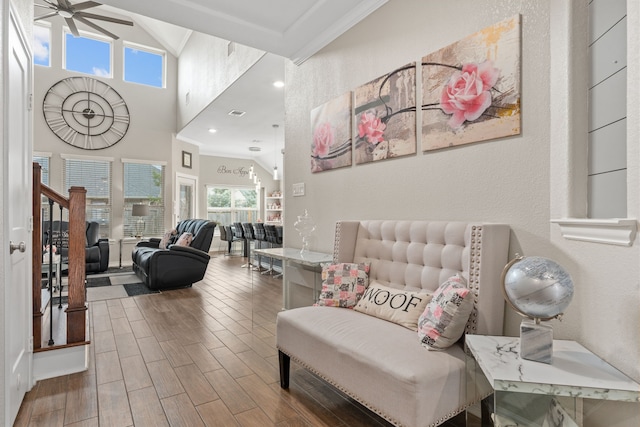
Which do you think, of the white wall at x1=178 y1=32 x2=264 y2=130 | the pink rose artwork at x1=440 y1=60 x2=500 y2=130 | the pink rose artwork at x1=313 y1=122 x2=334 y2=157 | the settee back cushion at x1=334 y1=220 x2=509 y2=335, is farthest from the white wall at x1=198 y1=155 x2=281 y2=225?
the pink rose artwork at x1=440 y1=60 x2=500 y2=130

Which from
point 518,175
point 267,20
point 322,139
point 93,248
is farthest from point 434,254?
point 93,248

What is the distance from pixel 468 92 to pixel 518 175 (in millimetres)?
586

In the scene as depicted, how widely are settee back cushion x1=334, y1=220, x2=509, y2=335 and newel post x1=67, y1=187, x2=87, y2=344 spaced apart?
6.30 ft

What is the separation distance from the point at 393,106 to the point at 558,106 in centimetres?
116

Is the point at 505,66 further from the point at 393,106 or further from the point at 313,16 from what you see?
the point at 313,16

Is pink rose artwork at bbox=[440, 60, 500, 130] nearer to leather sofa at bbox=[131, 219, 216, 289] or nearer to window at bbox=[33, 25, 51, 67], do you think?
leather sofa at bbox=[131, 219, 216, 289]

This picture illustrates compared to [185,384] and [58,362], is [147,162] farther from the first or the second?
[185,384]

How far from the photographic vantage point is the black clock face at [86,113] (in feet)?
22.7

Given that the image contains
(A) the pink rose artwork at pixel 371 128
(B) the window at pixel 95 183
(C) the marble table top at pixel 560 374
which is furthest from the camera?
(B) the window at pixel 95 183

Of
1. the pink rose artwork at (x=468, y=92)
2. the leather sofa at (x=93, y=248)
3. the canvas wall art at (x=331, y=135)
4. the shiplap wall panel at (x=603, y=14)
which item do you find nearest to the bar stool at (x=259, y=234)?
the leather sofa at (x=93, y=248)

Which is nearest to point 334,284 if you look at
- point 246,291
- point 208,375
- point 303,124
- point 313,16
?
point 208,375

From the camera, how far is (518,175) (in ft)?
5.92

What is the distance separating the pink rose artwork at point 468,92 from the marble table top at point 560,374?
4.21 feet

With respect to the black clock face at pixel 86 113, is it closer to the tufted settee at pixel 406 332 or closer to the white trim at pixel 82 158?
the white trim at pixel 82 158
